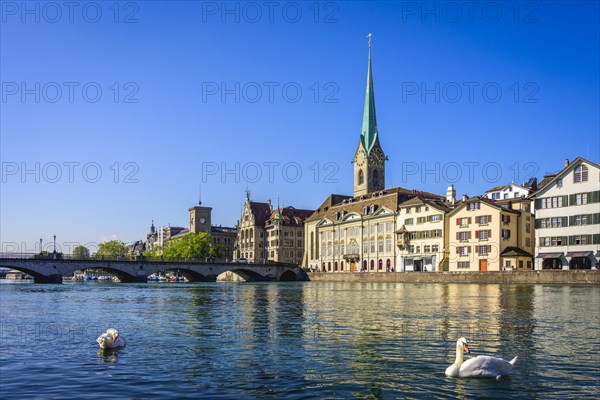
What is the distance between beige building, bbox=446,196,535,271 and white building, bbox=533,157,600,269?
4.74 metres

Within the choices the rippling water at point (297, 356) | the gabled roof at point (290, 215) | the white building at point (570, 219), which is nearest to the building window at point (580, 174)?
the white building at point (570, 219)

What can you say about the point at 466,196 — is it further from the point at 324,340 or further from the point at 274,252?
the point at 324,340

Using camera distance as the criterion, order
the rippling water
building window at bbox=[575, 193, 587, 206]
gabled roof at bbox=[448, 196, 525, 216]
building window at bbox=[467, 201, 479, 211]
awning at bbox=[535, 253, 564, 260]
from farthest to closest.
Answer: building window at bbox=[467, 201, 479, 211] → gabled roof at bbox=[448, 196, 525, 216] → awning at bbox=[535, 253, 564, 260] → building window at bbox=[575, 193, 587, 206] → the rippling water

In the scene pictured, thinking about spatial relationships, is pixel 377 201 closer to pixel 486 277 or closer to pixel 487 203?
pixel 487 203

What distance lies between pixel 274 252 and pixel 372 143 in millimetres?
39738

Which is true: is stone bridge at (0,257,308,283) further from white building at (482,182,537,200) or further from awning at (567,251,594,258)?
awning at (567,251,594,258)

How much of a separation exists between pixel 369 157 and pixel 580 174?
87542 millimetres

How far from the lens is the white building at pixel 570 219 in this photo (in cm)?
8194

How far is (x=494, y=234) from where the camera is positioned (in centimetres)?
9556

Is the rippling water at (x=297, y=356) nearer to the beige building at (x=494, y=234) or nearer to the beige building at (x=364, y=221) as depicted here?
the beige building at (x=494, y=234)

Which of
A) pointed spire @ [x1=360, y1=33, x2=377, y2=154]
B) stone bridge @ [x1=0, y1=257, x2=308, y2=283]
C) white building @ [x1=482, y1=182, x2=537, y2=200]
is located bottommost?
stone bridge @ [x1=0, y1=257, x2=308, y2=283]

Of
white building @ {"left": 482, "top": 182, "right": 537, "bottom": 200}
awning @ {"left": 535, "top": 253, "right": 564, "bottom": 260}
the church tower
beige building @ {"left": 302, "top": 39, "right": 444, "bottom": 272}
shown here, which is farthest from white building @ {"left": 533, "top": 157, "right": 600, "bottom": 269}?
the church tower

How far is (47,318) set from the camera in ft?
104

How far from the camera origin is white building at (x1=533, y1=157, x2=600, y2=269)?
8194 centimetres
